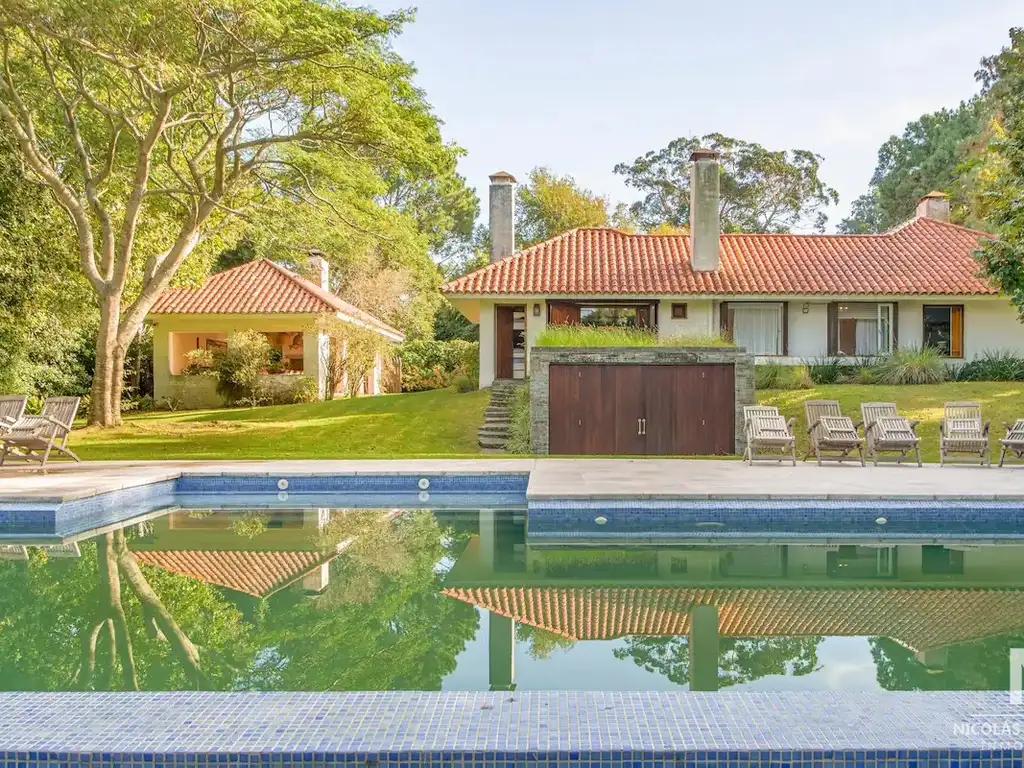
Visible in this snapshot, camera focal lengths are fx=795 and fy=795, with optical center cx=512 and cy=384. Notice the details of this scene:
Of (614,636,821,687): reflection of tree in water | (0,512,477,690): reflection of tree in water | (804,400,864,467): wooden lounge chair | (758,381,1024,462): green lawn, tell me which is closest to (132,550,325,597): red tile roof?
Answer: (0,512,477,690): reflection of tree in water

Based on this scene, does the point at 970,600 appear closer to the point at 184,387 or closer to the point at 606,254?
the point at 606,254

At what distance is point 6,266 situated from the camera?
18953mm

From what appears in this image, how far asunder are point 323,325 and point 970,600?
894 inches

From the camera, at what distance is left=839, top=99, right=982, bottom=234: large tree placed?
4453 centimetres

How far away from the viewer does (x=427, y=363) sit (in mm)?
33750

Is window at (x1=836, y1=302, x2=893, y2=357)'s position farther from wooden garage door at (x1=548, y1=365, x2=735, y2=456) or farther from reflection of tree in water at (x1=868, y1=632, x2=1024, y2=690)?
reflection of tree in water at (x1=868, y1=632, x2=1024, y2=690)

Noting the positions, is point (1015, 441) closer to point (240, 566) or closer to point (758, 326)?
point (758, 326)

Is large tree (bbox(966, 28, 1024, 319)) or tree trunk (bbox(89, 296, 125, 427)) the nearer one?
large tree (bbox(966, 28, 1024, 319))

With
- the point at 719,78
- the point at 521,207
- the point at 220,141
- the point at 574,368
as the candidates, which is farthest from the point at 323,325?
the point at 521,207

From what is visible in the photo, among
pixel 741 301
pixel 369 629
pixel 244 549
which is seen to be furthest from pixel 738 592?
pixel 741 301

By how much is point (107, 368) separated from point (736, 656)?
62.4ft

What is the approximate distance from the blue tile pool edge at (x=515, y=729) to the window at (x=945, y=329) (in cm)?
2246

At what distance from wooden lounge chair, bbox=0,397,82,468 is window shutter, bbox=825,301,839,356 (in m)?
19.5

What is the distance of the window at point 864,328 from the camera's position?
2347 centimetres
